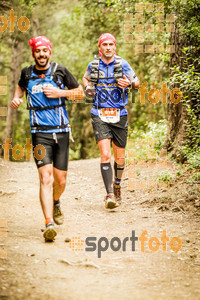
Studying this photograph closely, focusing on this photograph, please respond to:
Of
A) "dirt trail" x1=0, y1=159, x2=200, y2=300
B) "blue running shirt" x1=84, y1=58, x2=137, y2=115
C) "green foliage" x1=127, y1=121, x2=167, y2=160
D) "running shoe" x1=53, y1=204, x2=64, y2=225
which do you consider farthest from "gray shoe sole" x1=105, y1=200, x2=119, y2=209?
"green foliage" x1=127, y1=121, x2=167, y2=160

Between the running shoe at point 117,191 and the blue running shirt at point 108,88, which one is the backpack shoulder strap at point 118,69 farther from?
the running shoe at point 117,191

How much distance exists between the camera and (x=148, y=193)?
336 inches

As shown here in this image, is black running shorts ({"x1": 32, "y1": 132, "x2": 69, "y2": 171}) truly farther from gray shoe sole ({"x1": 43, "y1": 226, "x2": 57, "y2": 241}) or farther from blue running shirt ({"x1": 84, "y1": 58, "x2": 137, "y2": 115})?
blue running shirt ({"x1": 84, "y1": 58, "x2": 137, "y2": 115})

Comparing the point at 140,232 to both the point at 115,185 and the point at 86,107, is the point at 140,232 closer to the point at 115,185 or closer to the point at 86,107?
the point at 115,185

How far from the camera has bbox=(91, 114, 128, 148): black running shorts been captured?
7.29 metres

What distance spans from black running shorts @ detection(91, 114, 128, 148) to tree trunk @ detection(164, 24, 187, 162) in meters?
2.29

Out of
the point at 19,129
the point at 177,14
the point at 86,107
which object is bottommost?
the point at 19,129

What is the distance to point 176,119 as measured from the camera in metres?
10.2

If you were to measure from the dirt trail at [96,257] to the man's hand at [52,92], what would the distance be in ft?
6.07

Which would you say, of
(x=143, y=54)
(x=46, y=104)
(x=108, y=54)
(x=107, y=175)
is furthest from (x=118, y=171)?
(x=143, y=54)

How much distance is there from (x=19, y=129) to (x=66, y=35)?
8277 millimetres

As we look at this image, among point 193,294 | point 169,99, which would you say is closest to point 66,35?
point 169,99

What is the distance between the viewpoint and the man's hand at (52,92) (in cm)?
554

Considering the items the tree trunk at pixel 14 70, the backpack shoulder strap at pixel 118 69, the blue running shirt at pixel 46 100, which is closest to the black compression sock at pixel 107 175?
the backpack shoulder strap at pixel 118 69
